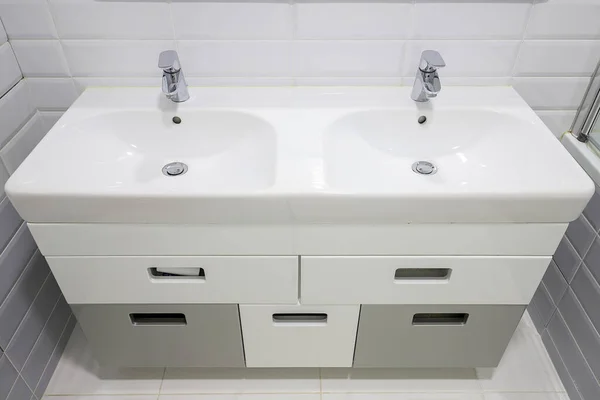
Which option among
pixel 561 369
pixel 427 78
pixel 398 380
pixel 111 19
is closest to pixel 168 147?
pixel 111 19

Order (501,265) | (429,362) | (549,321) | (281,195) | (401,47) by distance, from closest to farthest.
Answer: (281,195), (501,265), (401,47), (429,362), (549,321)

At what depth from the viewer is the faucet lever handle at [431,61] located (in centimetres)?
102

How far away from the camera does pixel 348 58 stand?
3.78 feet

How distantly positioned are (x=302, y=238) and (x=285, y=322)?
1.04ft

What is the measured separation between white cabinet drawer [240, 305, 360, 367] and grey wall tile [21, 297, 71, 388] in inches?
23.1

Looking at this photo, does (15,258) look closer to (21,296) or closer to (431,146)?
(21,296)

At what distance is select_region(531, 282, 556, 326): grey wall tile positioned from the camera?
144cm

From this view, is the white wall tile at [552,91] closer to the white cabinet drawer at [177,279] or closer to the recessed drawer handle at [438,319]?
the recessed drawer handle at [438,319]

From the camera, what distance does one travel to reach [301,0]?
3.50 ft

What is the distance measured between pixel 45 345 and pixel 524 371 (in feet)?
4.64

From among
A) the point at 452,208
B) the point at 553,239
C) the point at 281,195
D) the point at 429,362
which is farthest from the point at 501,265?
the point at 281,195

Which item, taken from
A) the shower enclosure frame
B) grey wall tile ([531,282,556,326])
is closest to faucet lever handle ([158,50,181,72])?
the shower enclosure frame

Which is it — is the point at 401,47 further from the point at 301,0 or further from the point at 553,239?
the point at 553,239

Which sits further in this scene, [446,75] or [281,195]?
[446,75]
